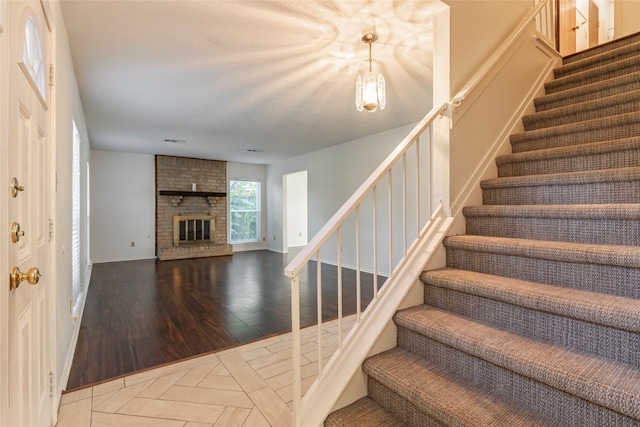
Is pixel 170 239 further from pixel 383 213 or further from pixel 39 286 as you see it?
pixel 39 286

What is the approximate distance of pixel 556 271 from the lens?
1499 mm

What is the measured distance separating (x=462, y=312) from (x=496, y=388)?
0.41 m

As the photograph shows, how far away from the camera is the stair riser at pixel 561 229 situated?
1463 mm

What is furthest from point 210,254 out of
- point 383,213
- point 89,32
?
point 89,32

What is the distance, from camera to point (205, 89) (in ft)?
11.4

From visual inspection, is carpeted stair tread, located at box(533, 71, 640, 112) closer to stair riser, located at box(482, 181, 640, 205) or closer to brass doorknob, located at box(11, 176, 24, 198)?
stair riser, located at box(482, 181, 640, 205)

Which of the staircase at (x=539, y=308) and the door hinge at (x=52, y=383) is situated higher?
the staircase at (x=539, y=308)

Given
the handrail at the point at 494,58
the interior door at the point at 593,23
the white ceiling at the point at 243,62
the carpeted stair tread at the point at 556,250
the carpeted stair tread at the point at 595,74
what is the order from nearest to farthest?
the carpeted stair tread at the point at 556,250 → the handrail at the point at 494,58 → the white ceiling at the point at 243,62 → the carpeted stair tread at the point at 595,74 → the interior door at the point at 593,23

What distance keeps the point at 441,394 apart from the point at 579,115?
2231mm

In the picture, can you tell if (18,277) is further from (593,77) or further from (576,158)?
(593,77)

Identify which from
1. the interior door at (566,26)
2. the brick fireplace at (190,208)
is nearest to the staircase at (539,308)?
the interior door at (566,26)

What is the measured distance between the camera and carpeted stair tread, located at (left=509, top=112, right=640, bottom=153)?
1.89 meters

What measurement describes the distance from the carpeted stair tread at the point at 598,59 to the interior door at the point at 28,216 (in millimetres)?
3768

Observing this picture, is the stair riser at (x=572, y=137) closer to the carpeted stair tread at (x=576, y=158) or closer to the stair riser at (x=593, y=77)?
the carpeted stair tread at (x=576, y=158)
